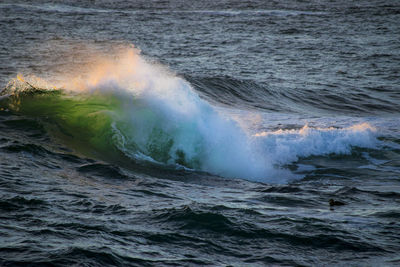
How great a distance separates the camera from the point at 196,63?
2452 cm

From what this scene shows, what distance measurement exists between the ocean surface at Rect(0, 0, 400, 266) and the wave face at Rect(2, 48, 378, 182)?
3 centimetres

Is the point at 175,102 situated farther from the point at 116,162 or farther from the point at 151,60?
the point at 151,60

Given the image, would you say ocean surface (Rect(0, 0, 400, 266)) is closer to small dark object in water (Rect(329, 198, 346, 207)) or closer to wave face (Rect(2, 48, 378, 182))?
wave face (Rect(2, 48, 378, 182))

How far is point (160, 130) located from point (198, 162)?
124 centimetres

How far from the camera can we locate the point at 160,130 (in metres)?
10.9

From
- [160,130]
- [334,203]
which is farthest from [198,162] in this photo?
[334,203]

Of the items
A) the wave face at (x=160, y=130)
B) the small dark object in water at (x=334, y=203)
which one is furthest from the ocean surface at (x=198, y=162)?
the small dark object in water at (x=334, y=203)

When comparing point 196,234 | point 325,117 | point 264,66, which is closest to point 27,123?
point 196,234

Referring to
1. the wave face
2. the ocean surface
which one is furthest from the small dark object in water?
the wave face

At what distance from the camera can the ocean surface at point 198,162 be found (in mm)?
5684

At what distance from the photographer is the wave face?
33.6 ft

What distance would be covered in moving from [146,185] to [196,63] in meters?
16.8

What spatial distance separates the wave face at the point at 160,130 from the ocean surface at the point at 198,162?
0.11ft

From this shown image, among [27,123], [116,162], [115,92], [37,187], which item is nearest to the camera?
[37,187]
